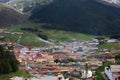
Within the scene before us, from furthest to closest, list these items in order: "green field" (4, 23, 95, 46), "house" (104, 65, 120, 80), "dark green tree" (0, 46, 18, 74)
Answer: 1. "green field" (4, 23, 95, 46)
2. "dark green tree" (0, 46, 18, 74)
3. "house" (104, 65, 120, 80)

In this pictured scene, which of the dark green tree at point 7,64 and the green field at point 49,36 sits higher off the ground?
the green field at point 49,36

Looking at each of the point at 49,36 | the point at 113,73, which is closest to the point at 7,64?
the point at 113,73

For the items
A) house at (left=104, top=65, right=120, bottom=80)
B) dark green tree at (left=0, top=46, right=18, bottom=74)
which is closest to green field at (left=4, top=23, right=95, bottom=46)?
dark green tree at (left=0, top=46, right=18, bottom=74)

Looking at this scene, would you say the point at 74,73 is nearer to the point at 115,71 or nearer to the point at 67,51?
the point at 115,71

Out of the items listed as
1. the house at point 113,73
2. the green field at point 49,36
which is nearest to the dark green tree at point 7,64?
the house at point 113,73

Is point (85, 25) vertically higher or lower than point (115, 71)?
higher

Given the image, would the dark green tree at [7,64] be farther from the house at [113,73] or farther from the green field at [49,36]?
the green field at [49,36]

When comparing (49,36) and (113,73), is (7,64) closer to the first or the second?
(113,73)

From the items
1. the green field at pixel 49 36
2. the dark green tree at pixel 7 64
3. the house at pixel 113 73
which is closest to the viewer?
the house at pixel 113 73

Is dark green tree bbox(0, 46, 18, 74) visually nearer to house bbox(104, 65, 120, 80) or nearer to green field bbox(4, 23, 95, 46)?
house bbox(104, 65, 120, 80)

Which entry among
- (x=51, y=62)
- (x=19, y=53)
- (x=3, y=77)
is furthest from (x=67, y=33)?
(x=3, y=77)

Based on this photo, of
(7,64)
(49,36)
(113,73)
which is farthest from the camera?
(49,36)
